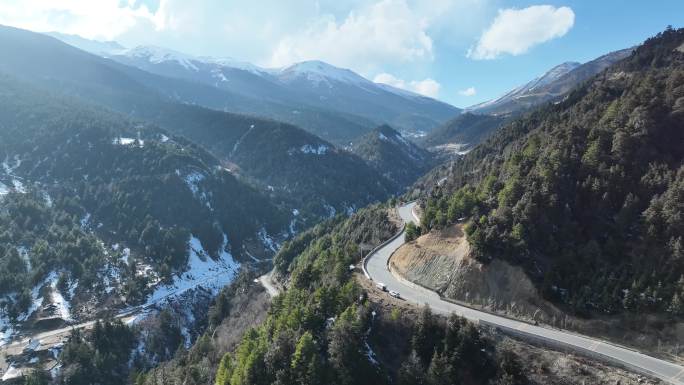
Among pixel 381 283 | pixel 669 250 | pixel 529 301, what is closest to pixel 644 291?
pixel 669 250

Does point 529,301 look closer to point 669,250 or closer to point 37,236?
point 669,250

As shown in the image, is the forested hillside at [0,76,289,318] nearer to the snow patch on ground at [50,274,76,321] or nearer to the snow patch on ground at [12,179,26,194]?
the snow patch on ground at [12,179,26,194]

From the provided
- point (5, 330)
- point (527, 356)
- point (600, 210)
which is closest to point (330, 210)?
point (5, 330)

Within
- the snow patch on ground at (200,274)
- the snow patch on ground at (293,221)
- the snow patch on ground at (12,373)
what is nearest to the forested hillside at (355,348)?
the snow patch on ground at (12,373)

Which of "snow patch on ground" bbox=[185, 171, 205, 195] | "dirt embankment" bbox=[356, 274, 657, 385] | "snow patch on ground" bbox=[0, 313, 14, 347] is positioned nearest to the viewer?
"dirt embankment" bbox=[356, 274, 657, 385]

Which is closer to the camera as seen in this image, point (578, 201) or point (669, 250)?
point (669, 250)

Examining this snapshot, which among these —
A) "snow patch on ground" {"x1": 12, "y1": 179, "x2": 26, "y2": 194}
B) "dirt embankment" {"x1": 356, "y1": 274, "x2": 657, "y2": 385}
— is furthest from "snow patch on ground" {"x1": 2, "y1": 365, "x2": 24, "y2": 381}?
"snow patch on ground" {"x1": 12, "y1": 179, "x2": 26, "y2": 194}
